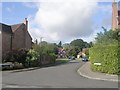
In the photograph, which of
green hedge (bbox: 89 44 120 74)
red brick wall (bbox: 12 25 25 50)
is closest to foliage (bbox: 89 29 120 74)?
green hedge (bbox: 89 44 120 74)

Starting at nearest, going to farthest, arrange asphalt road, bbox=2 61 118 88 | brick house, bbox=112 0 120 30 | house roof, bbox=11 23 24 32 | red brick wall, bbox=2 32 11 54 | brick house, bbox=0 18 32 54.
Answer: asphalt road, bbox=2 61 118 88, brick house, bbox=112 0 120 30, red brick wall, bbox=2 32 11 54, brick house, bbox=0 18 32 54, house roof, bbox=11 23 24 32

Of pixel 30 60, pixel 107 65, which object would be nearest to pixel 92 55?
pixel 107 65

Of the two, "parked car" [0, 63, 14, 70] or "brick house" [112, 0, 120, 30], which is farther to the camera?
"brick house" [112, 0, 120, 30]

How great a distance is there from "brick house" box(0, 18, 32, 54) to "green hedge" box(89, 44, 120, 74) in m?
25.2

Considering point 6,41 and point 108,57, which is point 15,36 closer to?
point 6,41

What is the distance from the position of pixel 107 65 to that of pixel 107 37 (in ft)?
35.5

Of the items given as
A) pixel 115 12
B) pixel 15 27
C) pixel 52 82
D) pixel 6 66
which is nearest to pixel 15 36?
pixel 15 27

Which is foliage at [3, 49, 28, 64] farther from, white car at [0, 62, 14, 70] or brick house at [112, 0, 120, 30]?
brick house at [112, 0, 120, 30]

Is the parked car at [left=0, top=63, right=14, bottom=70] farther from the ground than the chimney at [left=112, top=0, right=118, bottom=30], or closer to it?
closer to it

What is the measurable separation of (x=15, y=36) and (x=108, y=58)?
31439 mm

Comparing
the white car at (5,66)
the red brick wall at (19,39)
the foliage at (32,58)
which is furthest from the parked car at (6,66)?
the red brick wall at (19,39)

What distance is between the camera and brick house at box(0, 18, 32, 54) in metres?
51.0

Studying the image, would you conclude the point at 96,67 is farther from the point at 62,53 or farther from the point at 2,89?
the point at 62,53

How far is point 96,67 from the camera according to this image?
95.7 ft
